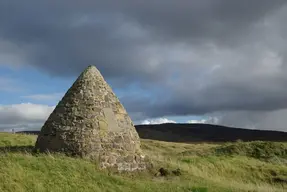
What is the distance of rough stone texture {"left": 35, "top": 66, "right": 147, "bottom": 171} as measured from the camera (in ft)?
48.6

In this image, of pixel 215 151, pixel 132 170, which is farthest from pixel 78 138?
pixel 215 151

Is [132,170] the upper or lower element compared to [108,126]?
lower

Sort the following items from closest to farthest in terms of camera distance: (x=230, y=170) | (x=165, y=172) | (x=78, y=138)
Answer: (x=78, y=138)
(x=165, y=172)
(x=230, y=170)

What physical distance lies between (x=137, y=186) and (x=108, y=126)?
3.28m

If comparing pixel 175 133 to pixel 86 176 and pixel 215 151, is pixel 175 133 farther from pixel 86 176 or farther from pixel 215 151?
pixel 86 176

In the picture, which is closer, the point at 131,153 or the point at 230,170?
the point at 131,153

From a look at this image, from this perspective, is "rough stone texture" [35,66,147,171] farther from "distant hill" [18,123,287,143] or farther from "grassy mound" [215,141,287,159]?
"distant hill" [18,123,287,143]

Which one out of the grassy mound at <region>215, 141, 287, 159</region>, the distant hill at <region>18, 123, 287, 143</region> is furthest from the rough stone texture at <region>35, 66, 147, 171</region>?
the distant hill at <region>18, 123, 287, 143</region>

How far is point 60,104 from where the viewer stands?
16125 mm

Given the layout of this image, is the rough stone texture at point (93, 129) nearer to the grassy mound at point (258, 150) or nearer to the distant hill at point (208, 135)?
the grassy mound at point (258, 150)

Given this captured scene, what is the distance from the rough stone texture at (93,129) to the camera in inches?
584

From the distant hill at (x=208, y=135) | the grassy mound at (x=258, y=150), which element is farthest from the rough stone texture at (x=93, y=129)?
the distant hill at (x=208, y=135)

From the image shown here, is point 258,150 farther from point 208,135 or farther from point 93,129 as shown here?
point 208,135

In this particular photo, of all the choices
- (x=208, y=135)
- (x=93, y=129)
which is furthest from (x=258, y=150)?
(x=208, y=135)
